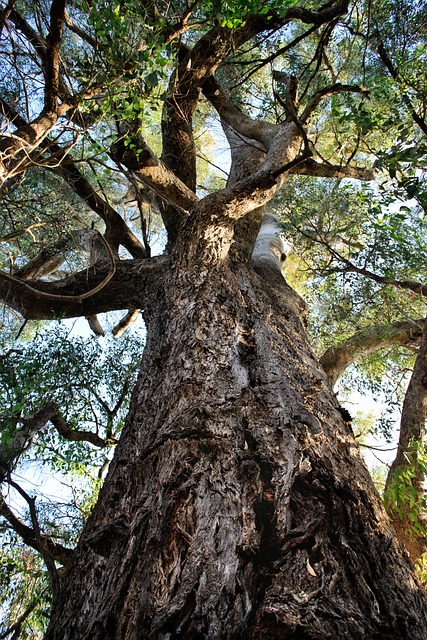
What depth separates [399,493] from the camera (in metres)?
2.56

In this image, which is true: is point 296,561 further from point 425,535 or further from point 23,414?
point 23,414

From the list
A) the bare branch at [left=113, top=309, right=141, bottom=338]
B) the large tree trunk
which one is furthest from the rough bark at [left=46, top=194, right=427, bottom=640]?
the bare branch at [left=113, top=309, right=141, bottom=338]

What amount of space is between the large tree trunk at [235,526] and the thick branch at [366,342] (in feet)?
8.98

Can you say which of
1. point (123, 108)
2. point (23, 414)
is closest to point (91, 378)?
point (23, 414)

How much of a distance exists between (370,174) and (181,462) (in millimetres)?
4932

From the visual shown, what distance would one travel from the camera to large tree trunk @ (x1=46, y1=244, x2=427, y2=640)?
3.76 feet

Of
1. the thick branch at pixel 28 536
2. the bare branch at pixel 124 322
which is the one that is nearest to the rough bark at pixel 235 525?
the thick branch at pixel 28 536

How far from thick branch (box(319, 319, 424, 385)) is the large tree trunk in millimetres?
2736

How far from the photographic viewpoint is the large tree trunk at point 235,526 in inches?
45.1

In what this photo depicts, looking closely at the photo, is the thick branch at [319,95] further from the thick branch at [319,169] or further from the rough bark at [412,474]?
the rough bark at [412,474]

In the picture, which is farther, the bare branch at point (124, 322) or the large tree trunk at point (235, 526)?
the bare branch at point (124, 322)

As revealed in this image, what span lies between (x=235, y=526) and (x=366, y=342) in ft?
13.6

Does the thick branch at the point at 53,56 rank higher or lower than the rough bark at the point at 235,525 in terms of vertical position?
higher

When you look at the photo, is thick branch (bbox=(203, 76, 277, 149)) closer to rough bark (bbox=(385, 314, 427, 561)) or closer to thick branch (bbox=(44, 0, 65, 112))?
thick branch (bbox=(44, 0, 65, 112))
